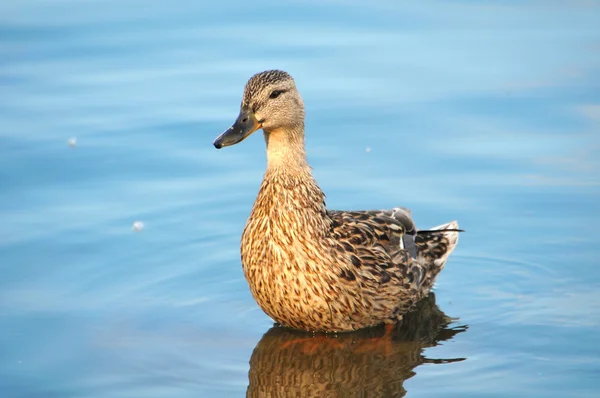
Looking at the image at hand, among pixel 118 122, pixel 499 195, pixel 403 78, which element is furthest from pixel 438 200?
pixel 118 122

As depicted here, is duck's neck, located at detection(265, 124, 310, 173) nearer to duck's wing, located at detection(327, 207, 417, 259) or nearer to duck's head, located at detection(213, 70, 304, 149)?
duck's head, located at detection(213, 70, 304, 149)

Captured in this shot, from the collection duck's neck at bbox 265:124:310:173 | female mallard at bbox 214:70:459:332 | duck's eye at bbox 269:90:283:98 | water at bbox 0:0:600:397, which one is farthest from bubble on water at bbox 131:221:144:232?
duck's eye at bbox 269:90:283:98

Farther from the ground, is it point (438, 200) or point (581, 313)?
point (438, 200)

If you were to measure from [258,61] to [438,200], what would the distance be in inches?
113

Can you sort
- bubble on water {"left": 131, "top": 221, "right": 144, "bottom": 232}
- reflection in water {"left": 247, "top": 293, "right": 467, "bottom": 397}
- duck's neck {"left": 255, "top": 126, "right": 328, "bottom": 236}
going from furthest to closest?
bubble on water {"left": 131, "top": 221, "right": 144, "bottom": 232} → duck's neck {"left": 255, "top": 126, "right": 328, "bottom": 236} → reflection in water {"left": 247, "top": 293, "right": 467, "bottom": 397}

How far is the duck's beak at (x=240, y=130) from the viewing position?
7.40 meters

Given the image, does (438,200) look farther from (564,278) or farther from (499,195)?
(564,278)

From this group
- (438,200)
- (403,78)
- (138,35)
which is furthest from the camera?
(138,35)

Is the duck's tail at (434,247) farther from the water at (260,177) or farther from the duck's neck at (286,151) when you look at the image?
the duck's neck at (286,151)

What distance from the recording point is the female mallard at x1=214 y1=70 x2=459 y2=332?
7.43 metres

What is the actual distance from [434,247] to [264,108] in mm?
1789

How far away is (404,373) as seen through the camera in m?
7.02

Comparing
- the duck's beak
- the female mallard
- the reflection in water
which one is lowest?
the reflection in water

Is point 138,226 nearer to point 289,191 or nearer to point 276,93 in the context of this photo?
point 289,191
